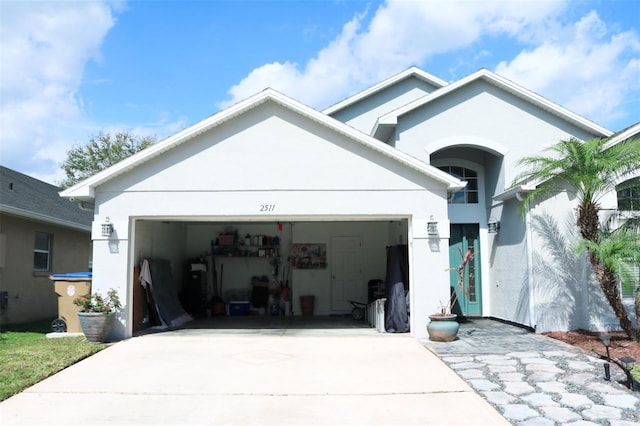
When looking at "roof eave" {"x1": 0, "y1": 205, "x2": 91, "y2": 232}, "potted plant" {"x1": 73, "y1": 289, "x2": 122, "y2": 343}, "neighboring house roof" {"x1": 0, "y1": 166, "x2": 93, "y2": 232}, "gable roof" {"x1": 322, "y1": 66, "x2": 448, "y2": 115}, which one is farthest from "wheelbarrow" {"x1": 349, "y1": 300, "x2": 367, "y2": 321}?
"neighboring house roof" {"x1": 0, "y1": 166, "x2": 93, "y2": 232}

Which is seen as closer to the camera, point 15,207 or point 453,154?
point 15,207

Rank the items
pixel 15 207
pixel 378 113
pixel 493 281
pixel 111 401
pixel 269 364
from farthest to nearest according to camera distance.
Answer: pixel 378 113
pixel 493 281
pixel 15 207
pixel 269 364
pixel 111 401

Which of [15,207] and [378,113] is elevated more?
[378,113]

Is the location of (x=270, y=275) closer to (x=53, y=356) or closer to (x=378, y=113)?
(x=378, y=113)

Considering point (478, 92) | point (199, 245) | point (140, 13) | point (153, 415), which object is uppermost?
point (140, 13)

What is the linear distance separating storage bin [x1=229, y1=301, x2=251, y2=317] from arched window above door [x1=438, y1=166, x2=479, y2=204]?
23.5ft

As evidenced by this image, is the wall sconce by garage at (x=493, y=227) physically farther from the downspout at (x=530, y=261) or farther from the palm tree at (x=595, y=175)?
the palm tree at (x=595, y=175)

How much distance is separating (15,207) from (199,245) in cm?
542

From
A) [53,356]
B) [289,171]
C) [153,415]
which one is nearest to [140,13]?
[289,171]

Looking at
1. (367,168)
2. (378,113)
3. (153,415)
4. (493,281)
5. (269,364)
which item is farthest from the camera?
(378,113)

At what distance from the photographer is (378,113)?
58.2 ft

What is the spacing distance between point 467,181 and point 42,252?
1259cm

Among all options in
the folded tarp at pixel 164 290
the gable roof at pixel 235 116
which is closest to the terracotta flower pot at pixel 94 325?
the folded tarp at pixel 164 290

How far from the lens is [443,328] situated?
10.2 meters
